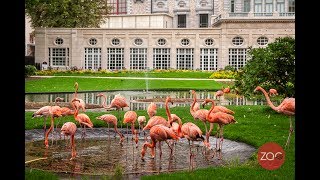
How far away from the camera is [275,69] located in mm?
14297

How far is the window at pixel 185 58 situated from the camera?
4244 centimetres

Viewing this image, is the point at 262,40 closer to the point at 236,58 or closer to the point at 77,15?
the point at 236,58

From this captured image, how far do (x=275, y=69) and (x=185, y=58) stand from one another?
28560mm

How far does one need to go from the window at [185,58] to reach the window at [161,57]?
1.01 meters

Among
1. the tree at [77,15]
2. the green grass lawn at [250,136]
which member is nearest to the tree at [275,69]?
the green grass lawn at [250,136]

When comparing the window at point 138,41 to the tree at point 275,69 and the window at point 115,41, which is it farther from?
the tree at point 275,69

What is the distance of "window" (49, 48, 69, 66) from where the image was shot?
131ft

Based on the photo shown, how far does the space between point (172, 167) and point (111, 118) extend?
262 centimetres
